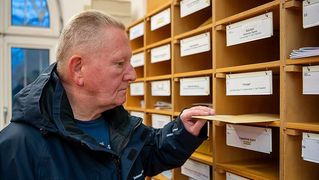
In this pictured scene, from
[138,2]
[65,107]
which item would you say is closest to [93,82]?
[65,107]

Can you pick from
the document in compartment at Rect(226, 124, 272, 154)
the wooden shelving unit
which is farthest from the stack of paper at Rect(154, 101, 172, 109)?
the document in compartment at Rect(226, 124, 272, 154)

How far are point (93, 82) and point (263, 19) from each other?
21.7 inches

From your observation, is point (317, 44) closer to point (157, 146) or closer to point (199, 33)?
point (199, 33)

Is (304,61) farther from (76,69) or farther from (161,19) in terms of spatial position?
(161,19)

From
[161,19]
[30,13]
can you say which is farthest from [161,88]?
[30,13]

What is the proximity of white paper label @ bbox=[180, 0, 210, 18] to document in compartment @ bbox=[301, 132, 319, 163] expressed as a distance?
64 centimetres

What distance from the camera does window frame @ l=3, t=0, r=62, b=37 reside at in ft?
10.5

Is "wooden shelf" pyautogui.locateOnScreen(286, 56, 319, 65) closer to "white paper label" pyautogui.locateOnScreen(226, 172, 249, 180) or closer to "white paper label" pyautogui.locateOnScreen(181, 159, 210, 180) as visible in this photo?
A: "white paper label" pyautogui.locateOnScreen(226, 172, 249, 180)

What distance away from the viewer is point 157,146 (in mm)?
1198

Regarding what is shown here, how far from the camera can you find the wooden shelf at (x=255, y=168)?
1055 mm

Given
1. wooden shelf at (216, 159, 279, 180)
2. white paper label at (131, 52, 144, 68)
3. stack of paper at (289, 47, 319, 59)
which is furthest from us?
white paper label at (131, 52, 144, 68)

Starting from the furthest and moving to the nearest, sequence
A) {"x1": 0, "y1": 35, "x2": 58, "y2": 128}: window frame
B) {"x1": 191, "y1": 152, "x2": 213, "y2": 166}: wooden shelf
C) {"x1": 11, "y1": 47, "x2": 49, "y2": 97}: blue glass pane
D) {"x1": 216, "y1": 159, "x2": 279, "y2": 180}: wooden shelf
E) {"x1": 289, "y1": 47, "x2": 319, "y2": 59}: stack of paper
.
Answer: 1. {"x1": 11, "y1": 47, "x2": 49, "y2": 97}: blue glass pane
2. {"x1": 0, "y1": 35, "x2": 58, "y2": 128}: window frame
3. {"x1": 191, "y1": 152, "x2": 213, "y2": 166}: wooden shelf
4. {"x1": 216, "y1": 159, "x2": 279, "y2": 180}: wooden shelf
5. {"x1": 289, "y1": 47, "x2": 319, "y2": 59}: stack of paper

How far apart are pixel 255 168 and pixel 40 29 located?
2.78m

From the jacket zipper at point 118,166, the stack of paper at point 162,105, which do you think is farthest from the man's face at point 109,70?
the stack of paper at point 162,105
